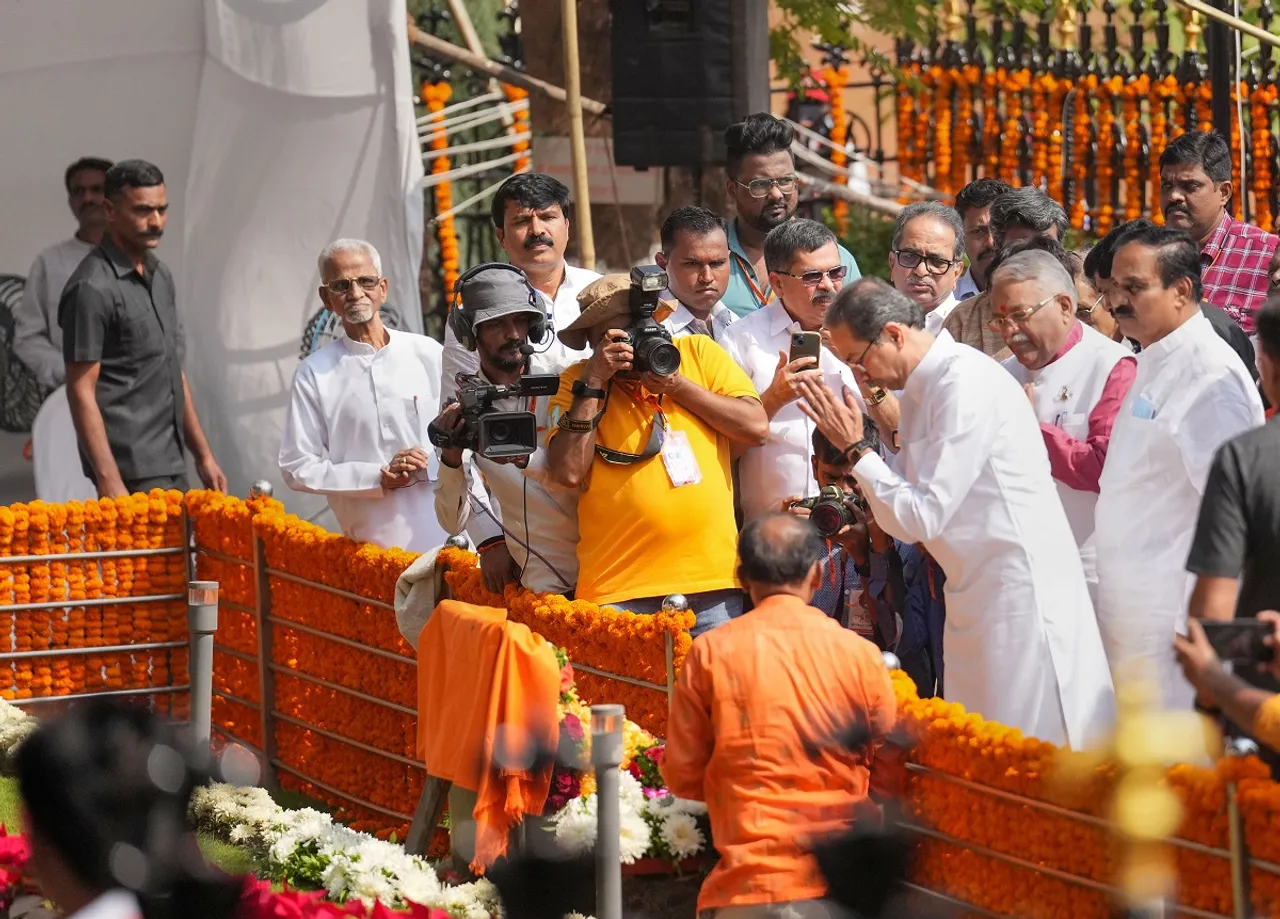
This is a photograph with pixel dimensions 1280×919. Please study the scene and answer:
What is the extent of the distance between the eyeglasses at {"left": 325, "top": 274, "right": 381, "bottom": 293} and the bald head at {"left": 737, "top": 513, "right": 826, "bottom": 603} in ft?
9.88

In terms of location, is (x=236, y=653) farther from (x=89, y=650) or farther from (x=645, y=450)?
(x=645, y=450)

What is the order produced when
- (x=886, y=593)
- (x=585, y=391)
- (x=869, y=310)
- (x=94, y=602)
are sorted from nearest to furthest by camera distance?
1. (x=869, y=310)
2. (x=585, y=391)
3. (x=886, y=593)
4. (x=94, y=602)

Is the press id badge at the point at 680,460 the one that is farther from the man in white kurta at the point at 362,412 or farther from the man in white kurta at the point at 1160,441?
the man in white kurta at the point at 362,412

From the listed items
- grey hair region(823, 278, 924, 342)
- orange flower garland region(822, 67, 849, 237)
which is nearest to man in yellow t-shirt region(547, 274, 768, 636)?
grey hair region(823, 278, 924, 342)

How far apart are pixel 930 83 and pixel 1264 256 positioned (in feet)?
24.7

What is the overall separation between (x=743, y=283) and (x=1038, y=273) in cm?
144

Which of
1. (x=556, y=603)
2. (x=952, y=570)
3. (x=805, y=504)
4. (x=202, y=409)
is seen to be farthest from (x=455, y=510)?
(x=202, y=409)

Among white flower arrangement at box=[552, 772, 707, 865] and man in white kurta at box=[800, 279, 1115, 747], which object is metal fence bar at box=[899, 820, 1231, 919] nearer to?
man in white kurta at box=[800, 279, 1115, 747]

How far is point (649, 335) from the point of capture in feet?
17.6

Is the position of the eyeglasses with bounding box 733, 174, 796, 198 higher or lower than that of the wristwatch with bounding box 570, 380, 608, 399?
higher

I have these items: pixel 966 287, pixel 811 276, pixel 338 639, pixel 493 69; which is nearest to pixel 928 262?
pixel 811 276

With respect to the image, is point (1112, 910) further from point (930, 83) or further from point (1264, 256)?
point (930, 83)

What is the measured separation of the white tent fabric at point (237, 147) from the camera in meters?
8.98

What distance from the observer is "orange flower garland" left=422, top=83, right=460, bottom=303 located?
483 inches
